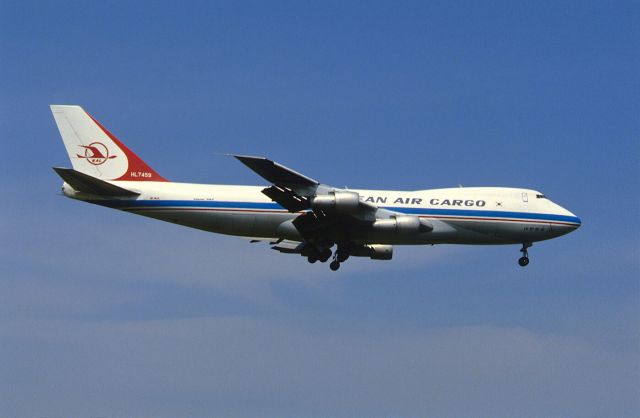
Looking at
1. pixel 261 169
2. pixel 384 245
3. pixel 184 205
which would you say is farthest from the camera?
pixel 384 245

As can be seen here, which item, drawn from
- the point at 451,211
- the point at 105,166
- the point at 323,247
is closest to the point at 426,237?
the point at 451,211

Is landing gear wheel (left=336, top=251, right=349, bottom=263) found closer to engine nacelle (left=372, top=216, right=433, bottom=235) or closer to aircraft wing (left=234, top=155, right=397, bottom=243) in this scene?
aircraft wing (left=234, top=155, right=397, bottom=243)

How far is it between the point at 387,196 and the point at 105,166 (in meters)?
14.8

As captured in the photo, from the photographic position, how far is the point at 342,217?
5044 cm

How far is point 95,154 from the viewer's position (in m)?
54.5

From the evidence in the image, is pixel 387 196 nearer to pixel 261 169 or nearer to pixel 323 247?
pixel 323 247

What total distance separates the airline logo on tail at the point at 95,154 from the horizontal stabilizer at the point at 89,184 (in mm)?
3260

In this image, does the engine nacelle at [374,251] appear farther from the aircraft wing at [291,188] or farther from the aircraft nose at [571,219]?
the aircraft nose at [571,219]

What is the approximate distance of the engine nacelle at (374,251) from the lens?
5569cm

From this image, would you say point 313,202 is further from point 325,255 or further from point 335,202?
point 325,255

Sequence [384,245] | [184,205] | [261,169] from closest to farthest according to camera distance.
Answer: [261,169]
[184,205]
[384,245]

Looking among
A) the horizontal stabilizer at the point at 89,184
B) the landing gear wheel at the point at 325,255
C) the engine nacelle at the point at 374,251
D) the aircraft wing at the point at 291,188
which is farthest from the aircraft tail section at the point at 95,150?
the engine nacelle at the point at 374,251

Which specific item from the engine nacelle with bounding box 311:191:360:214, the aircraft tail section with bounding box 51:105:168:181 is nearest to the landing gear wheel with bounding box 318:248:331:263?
the engine nacelle with bounding box 311:191:360:214

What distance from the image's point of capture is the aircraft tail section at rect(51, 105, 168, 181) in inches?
2125
